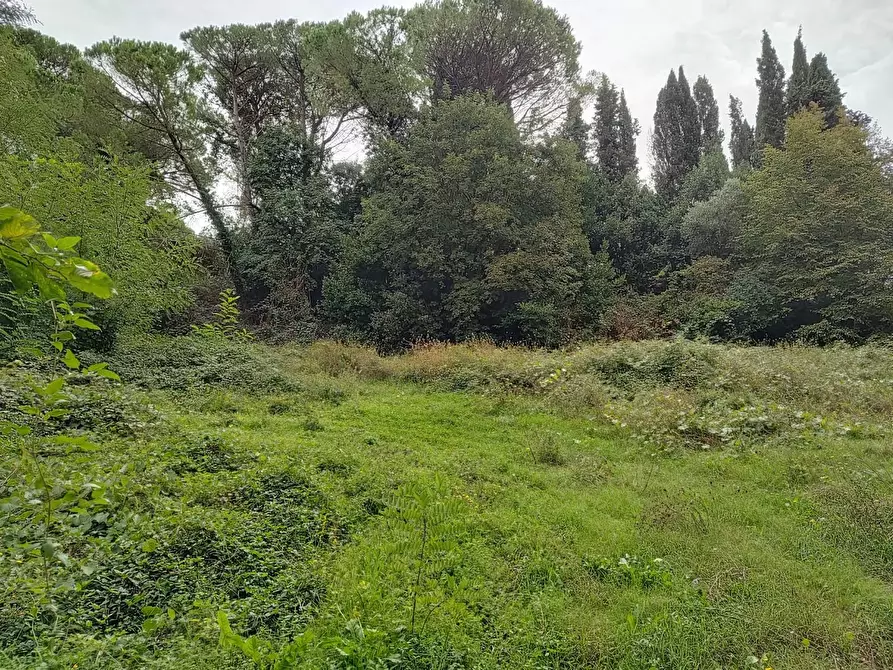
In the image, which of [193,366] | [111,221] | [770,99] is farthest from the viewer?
[770,99]

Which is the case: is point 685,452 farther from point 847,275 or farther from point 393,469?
point 847,275

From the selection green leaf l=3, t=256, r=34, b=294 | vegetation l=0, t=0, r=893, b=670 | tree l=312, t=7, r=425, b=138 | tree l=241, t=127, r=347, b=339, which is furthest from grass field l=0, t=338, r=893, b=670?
tree l=312, t=7, r=425, b=138

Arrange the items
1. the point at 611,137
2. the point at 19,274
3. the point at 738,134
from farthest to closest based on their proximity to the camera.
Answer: the point at 738,134, the point at 611,137, the point at 19,274

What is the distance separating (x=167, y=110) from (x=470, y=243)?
1190 centimetres

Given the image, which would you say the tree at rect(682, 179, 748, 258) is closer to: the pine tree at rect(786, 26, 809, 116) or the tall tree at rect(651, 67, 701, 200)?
the pine tree at rect(786, 26, 809, 116)

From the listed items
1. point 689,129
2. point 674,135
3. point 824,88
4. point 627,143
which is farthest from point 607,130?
point 824,88

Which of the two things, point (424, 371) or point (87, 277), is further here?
point (424, 371)

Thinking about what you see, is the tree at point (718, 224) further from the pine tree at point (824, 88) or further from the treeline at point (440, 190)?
the pine tree at point (824, 88)

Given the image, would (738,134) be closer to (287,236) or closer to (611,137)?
(611,137)

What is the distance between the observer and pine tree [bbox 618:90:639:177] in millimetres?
27203

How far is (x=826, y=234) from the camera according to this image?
15.5m

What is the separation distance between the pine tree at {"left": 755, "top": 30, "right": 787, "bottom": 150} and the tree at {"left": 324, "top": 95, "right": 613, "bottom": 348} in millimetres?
13193

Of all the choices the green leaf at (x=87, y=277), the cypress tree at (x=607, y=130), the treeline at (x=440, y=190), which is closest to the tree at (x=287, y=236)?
the treeline at (x=440, y=190)

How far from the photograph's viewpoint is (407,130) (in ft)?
63.6
